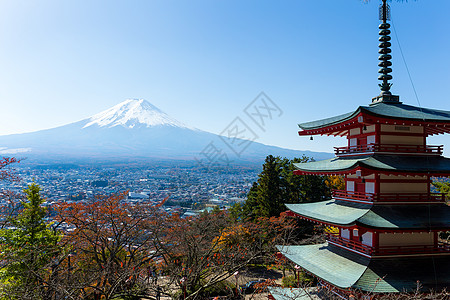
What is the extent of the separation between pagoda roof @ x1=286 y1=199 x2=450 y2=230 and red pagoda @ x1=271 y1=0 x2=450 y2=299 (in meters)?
0.03

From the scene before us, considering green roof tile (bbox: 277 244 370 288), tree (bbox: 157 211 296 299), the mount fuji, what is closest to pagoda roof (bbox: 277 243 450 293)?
green roof tile (bbox: 277 244 370 288)

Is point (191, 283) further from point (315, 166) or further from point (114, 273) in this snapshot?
point (315, 166)

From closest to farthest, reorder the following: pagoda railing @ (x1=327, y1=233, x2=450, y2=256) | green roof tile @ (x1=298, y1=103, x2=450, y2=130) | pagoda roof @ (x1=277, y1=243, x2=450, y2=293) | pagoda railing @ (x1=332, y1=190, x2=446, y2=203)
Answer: pagoda roof @ (x1=277, y1=243, x2=450, y2=293), pagoda railing @ (x1=327, y1=233, x2=450, y2=256), green roof tile @ (x1=298, y1=103, x2=450, y2=130), pagoda railing @ (x1=332, y1=190, x2=446, y2=203)

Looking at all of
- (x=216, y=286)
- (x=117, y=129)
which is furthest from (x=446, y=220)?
(x=117, y=129)

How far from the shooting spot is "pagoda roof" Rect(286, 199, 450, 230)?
7988mm

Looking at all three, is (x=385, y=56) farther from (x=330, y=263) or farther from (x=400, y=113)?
(x=330, y=263)

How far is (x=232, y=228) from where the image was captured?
18422mm

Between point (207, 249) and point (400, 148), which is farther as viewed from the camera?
point (207, 249)

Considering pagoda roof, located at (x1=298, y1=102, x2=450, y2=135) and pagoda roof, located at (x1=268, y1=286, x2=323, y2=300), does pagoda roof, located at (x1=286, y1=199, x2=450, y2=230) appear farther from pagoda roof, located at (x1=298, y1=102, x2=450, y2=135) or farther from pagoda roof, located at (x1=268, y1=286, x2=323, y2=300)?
pagoda roof, located at (x1=298, y1=102, x2=450, y2=135)

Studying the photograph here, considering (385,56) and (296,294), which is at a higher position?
(385,56)

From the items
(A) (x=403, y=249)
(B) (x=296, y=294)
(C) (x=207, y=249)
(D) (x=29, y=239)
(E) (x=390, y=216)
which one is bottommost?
(C) (x=207, y=249)

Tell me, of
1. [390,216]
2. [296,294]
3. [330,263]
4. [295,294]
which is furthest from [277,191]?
[390,216]

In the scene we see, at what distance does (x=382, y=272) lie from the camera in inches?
313

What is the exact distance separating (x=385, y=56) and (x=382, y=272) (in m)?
7.02
